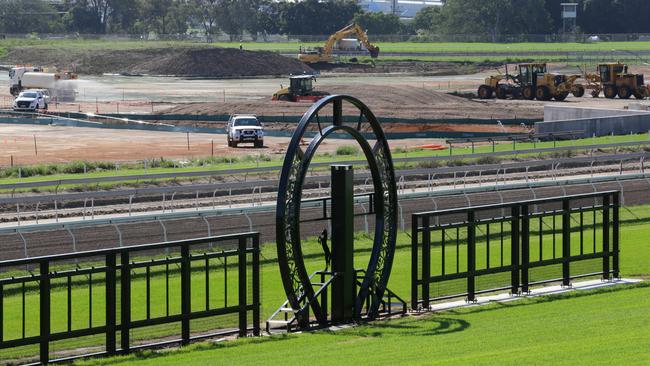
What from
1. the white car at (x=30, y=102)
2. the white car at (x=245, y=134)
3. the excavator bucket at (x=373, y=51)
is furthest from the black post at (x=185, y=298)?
the excavator bucket at (x=373, y=51)

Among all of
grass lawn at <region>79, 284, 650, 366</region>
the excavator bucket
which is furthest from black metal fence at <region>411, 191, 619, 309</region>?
the excavator bucket

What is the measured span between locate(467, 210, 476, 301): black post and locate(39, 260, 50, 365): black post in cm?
780

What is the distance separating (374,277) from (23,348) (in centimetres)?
637

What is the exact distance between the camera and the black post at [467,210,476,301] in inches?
840

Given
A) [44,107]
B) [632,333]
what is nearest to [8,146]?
[44,107]

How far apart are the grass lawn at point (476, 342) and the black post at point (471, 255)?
3.61ft

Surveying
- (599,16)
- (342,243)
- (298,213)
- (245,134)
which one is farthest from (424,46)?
(298,213)

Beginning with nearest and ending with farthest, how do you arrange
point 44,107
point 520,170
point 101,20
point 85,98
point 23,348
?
point 23,348, point 520,170, point 44,107, point 85,98, point 101,20

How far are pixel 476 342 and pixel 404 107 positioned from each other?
6261 centimetres

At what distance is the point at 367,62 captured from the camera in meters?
127

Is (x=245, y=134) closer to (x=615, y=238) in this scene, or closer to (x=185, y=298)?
(x=615, y=238)

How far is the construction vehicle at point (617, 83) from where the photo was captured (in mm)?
86312

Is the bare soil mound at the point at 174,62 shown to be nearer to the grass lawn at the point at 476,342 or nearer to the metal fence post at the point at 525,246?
Result: the metal fence post at the point at 525,246

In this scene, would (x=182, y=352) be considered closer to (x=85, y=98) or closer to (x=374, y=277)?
(x=374, y=277)
